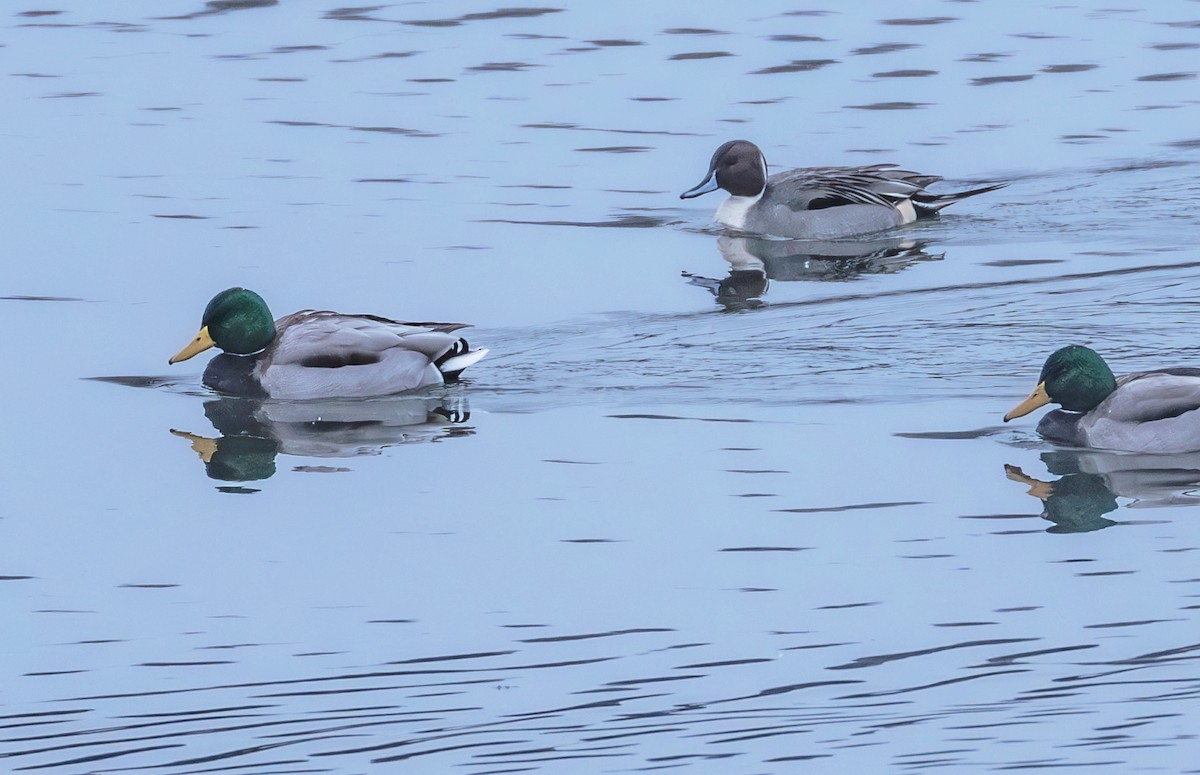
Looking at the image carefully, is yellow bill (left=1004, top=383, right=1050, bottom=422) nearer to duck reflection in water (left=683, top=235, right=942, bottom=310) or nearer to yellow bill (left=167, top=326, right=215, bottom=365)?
duck reflection in water (left=683, top=235, right=942, bottom=310)

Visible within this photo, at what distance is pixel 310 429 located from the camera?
12.6m

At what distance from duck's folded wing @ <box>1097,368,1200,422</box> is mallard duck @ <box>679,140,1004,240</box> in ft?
19.7

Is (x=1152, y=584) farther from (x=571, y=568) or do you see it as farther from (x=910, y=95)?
(x=910, y=95)

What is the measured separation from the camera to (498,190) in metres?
17.7

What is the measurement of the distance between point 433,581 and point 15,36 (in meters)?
15.4

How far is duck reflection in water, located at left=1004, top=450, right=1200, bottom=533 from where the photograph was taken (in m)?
10.6

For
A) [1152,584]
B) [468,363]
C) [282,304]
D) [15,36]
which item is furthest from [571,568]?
[15,36]

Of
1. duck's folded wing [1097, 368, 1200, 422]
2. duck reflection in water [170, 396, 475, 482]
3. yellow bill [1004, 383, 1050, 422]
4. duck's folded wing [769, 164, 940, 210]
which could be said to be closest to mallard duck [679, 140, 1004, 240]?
duck's folded wing [769, 164, 940, 210]

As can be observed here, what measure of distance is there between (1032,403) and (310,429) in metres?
3.79

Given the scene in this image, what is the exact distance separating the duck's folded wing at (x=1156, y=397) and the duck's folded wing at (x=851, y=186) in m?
5.97

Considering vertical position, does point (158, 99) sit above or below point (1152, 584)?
above

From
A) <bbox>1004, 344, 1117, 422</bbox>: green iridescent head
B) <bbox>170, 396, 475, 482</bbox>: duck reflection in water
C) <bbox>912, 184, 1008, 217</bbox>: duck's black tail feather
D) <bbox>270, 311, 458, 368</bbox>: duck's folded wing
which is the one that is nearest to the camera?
<bbox>1004, 344, 1117, 422</bbox>: green iridescent head

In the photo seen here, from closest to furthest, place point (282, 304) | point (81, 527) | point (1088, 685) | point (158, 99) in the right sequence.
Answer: point (1088, 685)
point (81, 527)
point (282, 304)
point (158, 99)

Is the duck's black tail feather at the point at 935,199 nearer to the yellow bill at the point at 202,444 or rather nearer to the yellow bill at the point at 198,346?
the yellow bill at the point at 198,346
